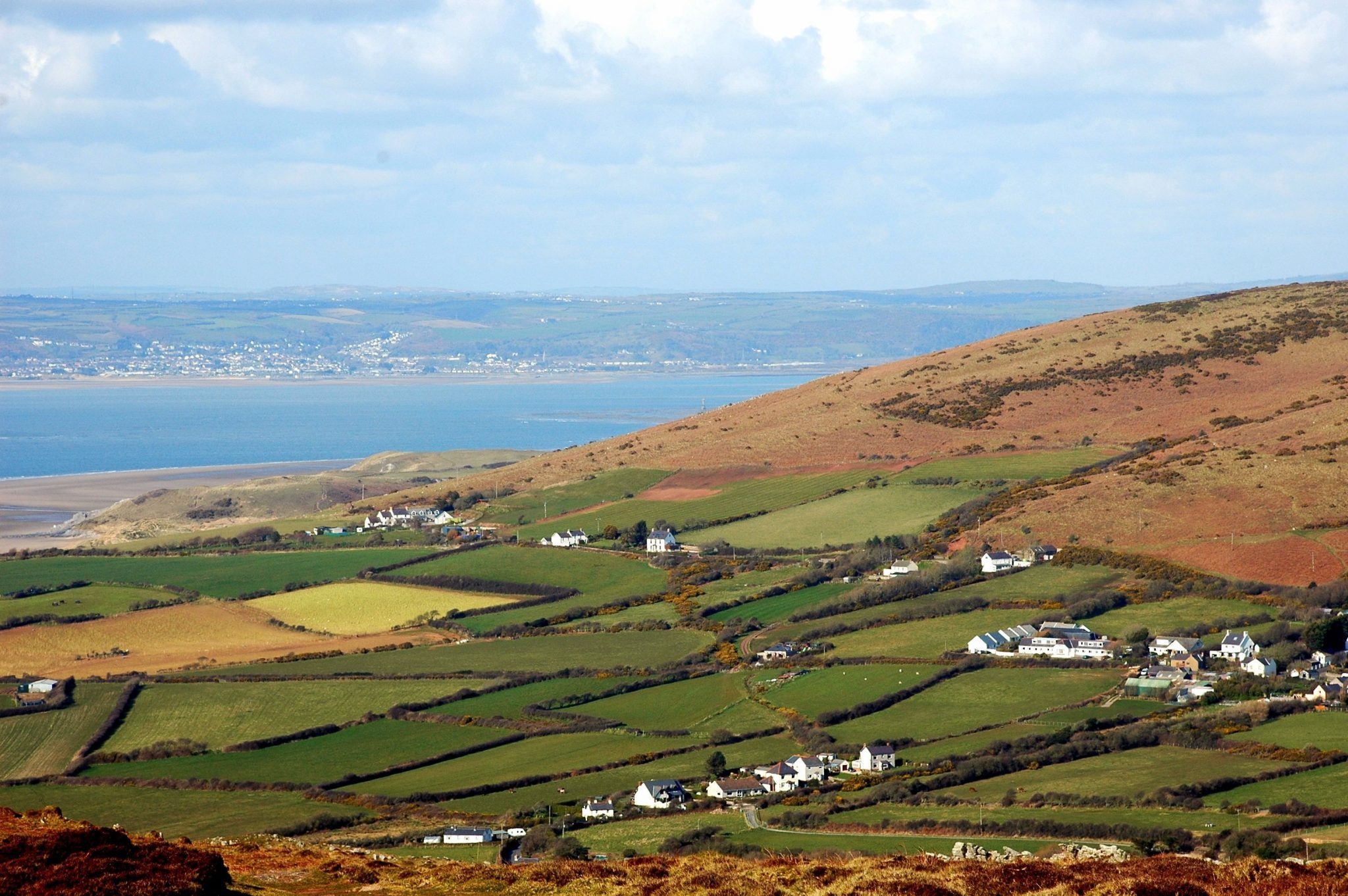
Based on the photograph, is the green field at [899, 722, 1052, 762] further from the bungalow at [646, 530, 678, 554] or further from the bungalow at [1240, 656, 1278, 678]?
the bungalow at [646, 530, 678, 554]

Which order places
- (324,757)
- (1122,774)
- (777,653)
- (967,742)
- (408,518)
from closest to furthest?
(1122,774) < (967,742) < (324,757) < (777,653) < (408,518)

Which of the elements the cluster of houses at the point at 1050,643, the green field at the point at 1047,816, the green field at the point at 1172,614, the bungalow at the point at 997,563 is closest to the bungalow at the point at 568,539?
the bungalow at the point at 997,563

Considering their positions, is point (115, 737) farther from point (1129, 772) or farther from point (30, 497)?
point (30, 497)

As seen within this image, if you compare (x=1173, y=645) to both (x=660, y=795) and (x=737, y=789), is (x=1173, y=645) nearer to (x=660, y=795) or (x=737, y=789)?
(x=737, y=789)

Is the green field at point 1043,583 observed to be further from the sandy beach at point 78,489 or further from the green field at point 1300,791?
the sandy beach at point 78,489

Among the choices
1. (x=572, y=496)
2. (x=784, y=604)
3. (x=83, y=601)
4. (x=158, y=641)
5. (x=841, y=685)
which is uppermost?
(x=572, y=496)

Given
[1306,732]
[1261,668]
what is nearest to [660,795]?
[1306,732]
